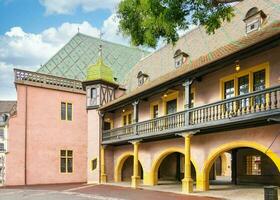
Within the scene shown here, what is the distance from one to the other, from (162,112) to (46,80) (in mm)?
10801

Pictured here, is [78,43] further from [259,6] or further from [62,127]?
[259,6]

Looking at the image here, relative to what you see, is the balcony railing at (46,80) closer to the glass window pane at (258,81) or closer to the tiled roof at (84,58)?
the tiled roof at (84,58)

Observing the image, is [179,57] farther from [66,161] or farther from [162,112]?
[66,161]

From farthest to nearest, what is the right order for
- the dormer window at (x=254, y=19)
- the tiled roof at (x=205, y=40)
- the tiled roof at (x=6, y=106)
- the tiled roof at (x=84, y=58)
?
1. the tiled roof at (x=6, y=106)
2. the tiled roof at (x=84, y=58)
3. the tiled roof at (x=205, y=40)
4. the dormer window at (x=254, y=19)

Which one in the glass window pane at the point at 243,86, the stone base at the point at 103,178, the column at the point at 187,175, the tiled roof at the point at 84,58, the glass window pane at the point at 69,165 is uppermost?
the tiled roof at the point at 84,58

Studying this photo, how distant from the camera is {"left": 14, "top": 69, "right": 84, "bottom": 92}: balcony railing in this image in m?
24.7

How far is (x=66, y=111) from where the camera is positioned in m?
26.6

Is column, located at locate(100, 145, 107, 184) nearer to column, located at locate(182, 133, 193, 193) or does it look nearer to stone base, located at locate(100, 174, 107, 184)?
stone base, located at locate(100, 174, 107, 184)

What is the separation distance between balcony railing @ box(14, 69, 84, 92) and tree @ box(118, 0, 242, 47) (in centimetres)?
1751

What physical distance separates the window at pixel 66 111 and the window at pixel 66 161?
2677mm

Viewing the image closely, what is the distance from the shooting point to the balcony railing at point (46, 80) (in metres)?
24.7

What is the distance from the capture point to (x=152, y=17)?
8.43 m

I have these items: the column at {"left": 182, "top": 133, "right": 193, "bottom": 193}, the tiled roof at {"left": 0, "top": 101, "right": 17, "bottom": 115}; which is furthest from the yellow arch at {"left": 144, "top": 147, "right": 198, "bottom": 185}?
the tiled roof at {"left": 0, "top": 101, "right": 17, "bottom": 115}

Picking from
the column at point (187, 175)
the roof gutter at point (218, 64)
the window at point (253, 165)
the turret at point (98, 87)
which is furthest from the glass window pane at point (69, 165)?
the window at point (253, 165)
